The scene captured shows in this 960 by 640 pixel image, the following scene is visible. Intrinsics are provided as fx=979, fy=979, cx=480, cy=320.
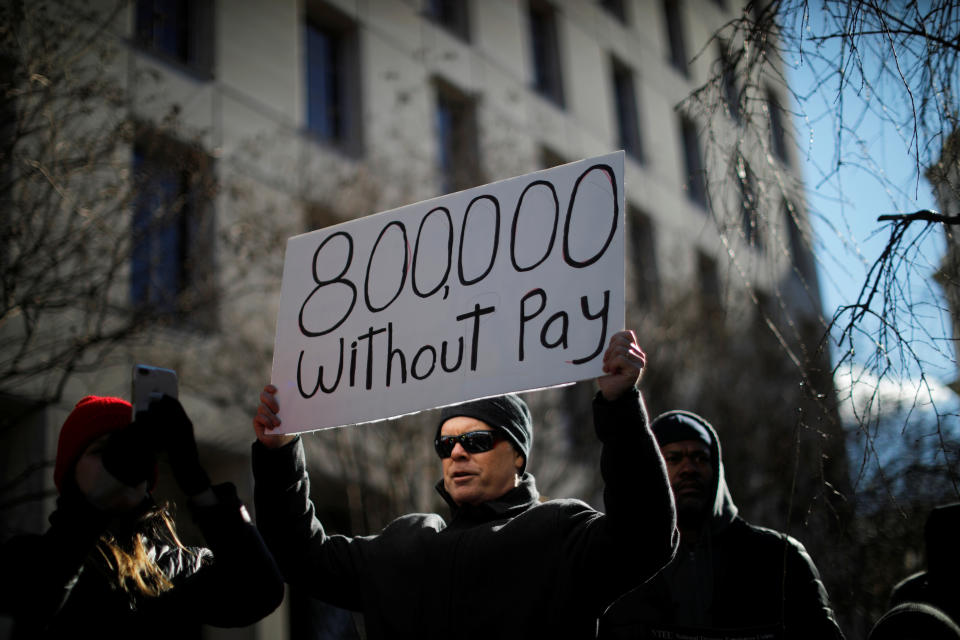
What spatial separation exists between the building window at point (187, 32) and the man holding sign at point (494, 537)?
8432mm

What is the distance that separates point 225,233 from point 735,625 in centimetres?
655

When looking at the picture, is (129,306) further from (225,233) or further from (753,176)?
(753,176)

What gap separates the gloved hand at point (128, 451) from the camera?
97.7 inches

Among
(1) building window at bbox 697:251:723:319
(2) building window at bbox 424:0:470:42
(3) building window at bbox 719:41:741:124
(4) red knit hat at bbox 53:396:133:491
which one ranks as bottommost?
(4) red knit hat at bbox 53:396:133:491

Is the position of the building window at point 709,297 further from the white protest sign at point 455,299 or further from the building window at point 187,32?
the white protest sign at point 455,299

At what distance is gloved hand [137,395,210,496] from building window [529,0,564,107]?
1550 cm

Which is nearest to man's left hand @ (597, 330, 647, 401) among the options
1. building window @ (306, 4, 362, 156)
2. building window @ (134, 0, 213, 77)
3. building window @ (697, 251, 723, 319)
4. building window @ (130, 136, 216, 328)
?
building window @ (130, 136, 216, 328)

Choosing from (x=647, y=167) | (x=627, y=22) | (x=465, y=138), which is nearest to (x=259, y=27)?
(x=465, y=138)

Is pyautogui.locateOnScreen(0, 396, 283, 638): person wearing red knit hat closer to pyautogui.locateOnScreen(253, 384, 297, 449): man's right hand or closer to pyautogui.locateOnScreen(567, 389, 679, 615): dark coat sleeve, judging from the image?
pyautogui.locateOnScreen(253, 384, 297, 449): man's right hand

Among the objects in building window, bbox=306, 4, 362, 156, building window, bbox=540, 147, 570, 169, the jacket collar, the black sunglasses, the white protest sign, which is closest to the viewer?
the white protest sign

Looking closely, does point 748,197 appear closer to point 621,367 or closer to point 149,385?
point 621,367

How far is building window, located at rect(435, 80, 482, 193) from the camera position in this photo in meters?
11.5

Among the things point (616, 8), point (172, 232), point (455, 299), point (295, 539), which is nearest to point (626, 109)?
point (616, 8)

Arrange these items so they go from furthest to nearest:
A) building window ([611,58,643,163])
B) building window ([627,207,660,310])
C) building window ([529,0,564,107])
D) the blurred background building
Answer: building window ([611,58,643,163]), building window ([529,0,564,107]), building window ([627,207,660,310]), the blurred background building
